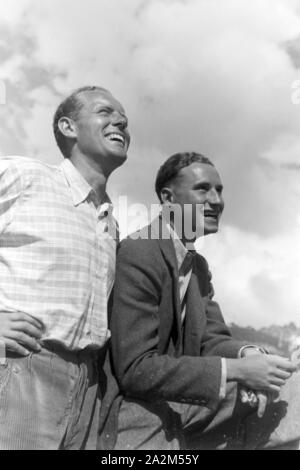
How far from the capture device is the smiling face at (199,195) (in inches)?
139

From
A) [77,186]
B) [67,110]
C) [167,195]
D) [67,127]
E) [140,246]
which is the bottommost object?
[140,246]

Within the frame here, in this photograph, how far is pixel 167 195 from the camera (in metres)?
3.75

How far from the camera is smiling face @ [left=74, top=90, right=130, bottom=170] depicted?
3338 millimetres

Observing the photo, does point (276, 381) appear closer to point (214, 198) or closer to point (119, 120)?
point (214, 198)

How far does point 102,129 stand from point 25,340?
150 centimetres

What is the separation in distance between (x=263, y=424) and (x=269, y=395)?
0.30m

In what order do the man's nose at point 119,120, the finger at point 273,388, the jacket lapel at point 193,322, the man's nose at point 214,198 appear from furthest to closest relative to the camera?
the man's nose at point 214,198 → the man's nose at point 119,120 → the jacket lapel at point 193,322 → the finger at point 273,388

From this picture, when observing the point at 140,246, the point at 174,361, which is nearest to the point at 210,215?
the point at 140,246

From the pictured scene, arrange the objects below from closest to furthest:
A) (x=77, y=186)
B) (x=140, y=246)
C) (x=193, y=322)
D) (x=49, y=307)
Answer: (x=49, y=307) < (x=77, y=186) < (x=140, y=246) < (x=193, y=322)

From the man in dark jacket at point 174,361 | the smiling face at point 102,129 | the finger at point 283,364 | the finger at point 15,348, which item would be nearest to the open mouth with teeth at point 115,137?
the smiling face at point 102,129

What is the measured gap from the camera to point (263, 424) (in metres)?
3.09

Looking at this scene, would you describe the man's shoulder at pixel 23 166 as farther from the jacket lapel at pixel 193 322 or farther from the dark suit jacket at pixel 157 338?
the jacket lapel at pixel 193 322

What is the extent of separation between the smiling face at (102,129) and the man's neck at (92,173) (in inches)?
1.6

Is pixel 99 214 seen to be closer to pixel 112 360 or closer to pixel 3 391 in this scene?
pixel 112 360
